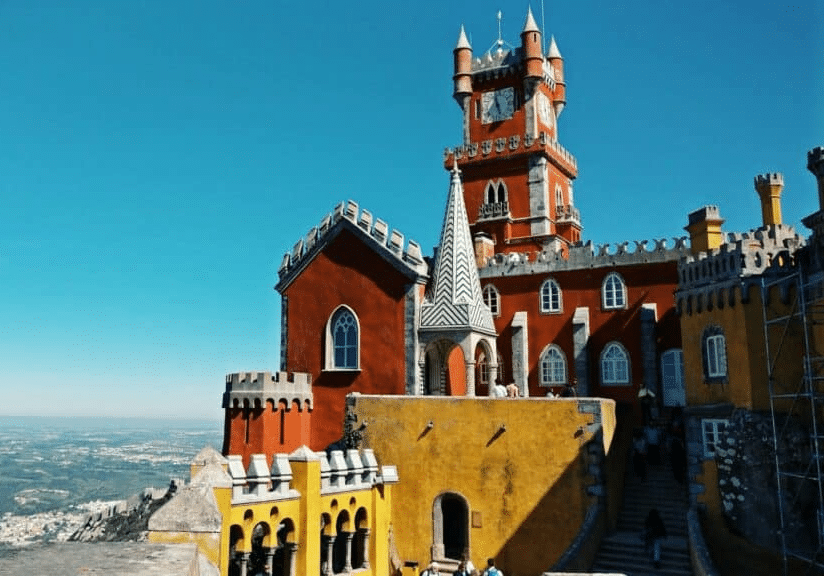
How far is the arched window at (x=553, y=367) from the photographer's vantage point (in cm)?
3147

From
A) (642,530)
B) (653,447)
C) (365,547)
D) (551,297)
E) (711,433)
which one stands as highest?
(551,297)

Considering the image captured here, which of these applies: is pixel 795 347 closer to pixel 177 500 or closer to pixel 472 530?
pixel 472 530

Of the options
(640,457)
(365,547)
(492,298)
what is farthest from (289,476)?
(492,298)

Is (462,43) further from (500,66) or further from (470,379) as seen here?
(470,379)

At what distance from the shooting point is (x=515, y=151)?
3866 cm

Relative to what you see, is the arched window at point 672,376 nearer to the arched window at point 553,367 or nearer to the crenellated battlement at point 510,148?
the arched window at point 553,367

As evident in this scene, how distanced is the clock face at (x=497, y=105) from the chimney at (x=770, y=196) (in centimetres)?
1867

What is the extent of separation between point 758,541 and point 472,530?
7.66 metres

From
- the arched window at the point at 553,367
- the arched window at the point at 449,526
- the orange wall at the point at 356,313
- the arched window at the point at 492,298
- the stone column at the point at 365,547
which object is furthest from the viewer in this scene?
the arched window at the point at 492,298

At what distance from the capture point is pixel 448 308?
Answer: 999 inches

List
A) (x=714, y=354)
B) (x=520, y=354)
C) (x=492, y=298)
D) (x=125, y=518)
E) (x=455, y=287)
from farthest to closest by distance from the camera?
(x=492, y=298), (x=520, y=354), (x=125, y=518), (x=455, y=287), (x=714, y=354)

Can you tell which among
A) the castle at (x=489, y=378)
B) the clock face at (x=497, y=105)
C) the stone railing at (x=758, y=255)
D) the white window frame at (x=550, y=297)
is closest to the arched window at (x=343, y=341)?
the castle at (x=489, y=378)

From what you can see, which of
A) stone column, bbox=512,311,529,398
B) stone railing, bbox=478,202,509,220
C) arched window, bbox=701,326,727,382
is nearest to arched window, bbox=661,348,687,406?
stone column, bbox=512,311,529,398

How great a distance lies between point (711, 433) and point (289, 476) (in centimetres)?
1120
